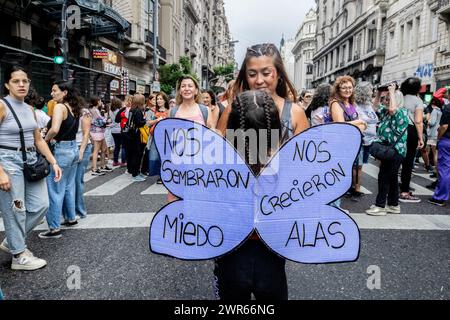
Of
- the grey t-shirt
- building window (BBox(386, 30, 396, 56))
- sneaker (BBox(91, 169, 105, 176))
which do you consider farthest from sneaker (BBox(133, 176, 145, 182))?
building window (BBox(386, 30, 396, 56))

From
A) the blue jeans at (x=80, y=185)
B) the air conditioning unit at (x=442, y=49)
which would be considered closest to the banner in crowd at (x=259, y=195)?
the blue jeans at (x=80, y=185)

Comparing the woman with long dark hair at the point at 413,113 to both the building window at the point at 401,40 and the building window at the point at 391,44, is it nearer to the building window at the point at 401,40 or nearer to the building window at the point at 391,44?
the building window at the point at 401,40

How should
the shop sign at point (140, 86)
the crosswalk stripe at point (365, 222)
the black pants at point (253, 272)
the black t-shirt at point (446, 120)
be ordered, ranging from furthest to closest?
1. the shop sign at point (140, 86)
2. the black t-shirt at point (446, 120)
3. the crosswalk stripe at point (365, 222)
4. the black pants at point (253, 272)

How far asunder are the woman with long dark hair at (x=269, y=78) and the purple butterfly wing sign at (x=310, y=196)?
26 centimetres

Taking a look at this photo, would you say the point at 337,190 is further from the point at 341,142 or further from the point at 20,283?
the point at 20,283

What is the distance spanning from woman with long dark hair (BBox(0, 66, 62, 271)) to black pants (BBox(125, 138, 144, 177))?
462 cm

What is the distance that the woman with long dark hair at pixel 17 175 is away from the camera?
3143mm

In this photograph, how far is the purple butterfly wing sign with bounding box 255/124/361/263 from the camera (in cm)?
152

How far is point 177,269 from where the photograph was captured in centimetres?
332

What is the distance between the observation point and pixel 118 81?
2144 centimetres

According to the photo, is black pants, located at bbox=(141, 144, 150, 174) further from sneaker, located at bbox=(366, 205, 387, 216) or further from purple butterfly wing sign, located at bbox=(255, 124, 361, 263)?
purple butterfly wing sign, located at bbox=(255, 124, 361, 263)

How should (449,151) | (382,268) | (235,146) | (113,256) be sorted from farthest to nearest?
(449,151), (113,256), (382,268), (235,146)

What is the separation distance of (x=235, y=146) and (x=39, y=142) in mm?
2610
